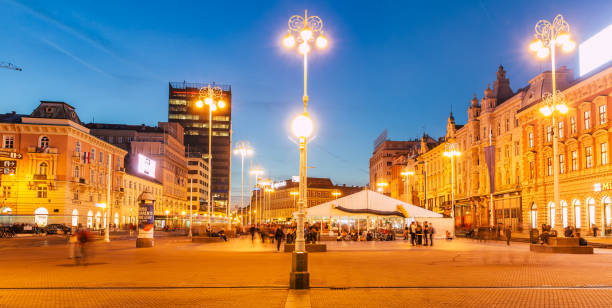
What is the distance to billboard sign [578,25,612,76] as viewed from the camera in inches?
1741

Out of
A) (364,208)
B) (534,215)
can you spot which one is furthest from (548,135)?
(364,208)

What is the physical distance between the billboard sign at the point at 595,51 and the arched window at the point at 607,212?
36.7 ft

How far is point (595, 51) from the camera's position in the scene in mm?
46062

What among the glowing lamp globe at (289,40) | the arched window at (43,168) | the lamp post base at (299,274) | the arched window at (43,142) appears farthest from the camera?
the arched window at (43,142)

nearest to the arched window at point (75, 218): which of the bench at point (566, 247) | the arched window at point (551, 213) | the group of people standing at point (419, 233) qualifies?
the group of people standing at point (419, 233)

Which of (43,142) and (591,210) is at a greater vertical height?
(43,142)

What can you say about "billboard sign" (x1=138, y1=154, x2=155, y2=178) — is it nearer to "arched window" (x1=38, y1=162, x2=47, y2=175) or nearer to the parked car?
"arched window" (x1=38, y1=162, x2=47, y2=175)

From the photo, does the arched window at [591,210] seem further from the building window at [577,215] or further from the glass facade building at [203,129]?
the glass facade building at [203,129]

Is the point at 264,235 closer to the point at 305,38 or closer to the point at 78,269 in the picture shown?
the point at 78,269

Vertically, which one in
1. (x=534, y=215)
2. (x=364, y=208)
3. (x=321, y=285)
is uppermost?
(x=364, y=208)

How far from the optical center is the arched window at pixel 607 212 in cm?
4291

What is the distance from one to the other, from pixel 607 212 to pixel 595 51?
13.5m

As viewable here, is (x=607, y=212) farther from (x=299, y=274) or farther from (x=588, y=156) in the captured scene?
Answer: (x=299, y=274)

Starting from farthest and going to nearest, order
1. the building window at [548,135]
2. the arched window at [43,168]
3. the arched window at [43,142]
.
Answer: the arched window at [43,142], the arched window at [43,168], the building window at [548,135]
